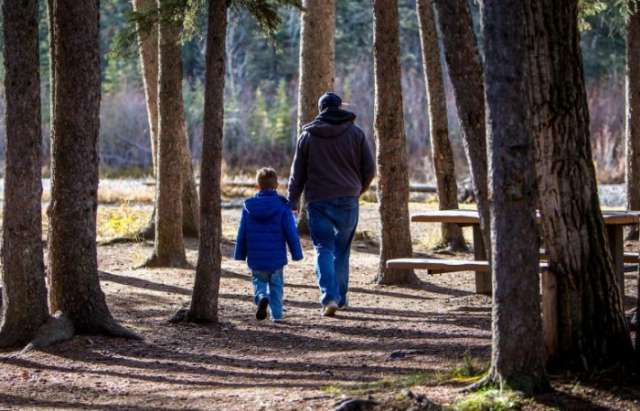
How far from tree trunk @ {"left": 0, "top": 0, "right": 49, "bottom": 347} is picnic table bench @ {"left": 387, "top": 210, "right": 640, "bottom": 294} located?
3.71 metres

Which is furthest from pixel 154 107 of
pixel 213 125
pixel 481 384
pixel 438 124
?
pixel 481 384

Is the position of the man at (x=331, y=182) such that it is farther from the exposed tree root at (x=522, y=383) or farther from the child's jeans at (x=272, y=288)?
the exposed tree root at (x=522, y=383)

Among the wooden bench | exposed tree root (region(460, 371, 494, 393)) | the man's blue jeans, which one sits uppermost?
the man's blue jeans

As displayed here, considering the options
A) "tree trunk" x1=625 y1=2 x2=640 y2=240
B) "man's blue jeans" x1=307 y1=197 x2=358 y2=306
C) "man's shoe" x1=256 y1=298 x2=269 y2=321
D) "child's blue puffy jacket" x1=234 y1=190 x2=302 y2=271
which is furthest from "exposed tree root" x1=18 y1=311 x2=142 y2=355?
"tree trunk" x1=625 y1=2 x2=640 y2=240

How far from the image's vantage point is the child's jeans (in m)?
10.8

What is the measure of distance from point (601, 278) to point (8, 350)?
198 inches

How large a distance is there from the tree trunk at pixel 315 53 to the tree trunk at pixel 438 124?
4.74ft

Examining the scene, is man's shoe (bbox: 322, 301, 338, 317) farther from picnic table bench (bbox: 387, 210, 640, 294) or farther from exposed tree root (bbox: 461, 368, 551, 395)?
exposed tree root (bbox: 461, 368, 551, 395)

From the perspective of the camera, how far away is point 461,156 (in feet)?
128

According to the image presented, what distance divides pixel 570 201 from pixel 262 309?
4251 mm

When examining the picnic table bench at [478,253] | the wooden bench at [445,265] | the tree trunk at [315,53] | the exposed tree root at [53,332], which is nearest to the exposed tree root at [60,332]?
the exposed tree root at [53,332]

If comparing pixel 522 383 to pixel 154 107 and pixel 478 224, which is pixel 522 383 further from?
pixel 154 107

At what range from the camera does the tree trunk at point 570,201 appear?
7.15 m

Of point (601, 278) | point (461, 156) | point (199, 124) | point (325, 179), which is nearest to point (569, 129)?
point (601, 278)
